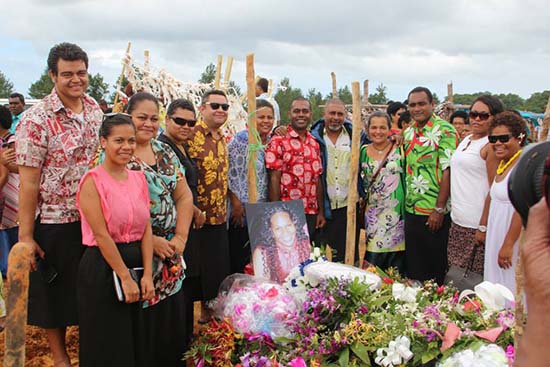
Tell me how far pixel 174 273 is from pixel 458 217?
2575 mm

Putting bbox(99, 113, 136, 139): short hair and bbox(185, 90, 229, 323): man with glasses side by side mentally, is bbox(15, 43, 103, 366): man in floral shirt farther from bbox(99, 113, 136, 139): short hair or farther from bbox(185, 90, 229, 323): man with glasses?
bbox(185, 90, 229, 323): man with glasses

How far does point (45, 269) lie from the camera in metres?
3.30

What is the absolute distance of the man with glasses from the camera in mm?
4051

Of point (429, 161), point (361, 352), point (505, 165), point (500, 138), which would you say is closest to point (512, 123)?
point (500, 138)

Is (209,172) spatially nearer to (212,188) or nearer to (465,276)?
(212,188)

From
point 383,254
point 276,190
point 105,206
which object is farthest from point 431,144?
point 105,206

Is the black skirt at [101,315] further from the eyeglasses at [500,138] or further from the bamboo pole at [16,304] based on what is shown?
the eyeglasses at [500,138]

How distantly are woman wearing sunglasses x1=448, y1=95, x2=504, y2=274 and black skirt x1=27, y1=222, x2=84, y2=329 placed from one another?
3082mm

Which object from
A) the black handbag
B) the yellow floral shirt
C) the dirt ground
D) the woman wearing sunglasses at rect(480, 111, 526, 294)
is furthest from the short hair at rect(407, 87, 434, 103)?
the dirt ground

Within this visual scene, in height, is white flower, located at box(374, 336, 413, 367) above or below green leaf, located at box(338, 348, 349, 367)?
above

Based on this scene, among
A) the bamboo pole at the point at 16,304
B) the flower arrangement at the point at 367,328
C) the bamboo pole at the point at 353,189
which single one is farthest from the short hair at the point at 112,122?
the bamboo pole at the point at 353,189

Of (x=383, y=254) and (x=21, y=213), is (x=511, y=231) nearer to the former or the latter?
(x=383, y=254)

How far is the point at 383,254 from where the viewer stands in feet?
16.4

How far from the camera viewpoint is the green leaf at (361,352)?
267 cm
